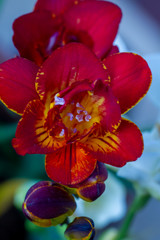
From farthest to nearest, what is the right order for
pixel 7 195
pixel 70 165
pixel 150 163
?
pixel 7 195 → pixel 150 163 → pixel 70 165

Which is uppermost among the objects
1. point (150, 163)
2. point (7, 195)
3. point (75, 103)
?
point (75, 103)

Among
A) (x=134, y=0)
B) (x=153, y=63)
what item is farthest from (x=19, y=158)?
(x=134, y=0)

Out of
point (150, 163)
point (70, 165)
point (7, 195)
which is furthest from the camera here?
point (7, 195)

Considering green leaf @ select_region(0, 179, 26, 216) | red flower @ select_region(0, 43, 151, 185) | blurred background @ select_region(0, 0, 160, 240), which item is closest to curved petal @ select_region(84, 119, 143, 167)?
red flower @ select_region(0, 43, 151, 185)

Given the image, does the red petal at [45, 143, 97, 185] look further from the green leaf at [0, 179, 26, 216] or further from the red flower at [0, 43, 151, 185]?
the green leaf at [0, 179, 26, 216]

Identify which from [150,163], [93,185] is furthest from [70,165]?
[150,163]

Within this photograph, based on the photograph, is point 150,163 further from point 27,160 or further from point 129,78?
point 27,160

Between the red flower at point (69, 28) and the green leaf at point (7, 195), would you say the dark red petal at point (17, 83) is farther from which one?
the green leaf at point (7, 195)

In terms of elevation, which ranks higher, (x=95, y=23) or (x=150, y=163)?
(x=95, y=23)
